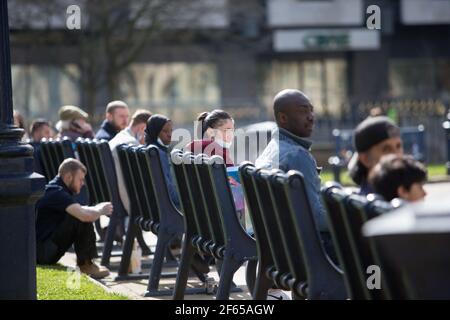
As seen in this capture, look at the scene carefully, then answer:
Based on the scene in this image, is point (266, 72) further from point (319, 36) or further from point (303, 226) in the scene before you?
point (303, 226)

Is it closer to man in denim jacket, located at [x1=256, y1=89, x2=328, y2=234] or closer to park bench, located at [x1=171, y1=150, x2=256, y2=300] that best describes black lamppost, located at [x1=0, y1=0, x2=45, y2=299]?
park bench, located at [x1=171, y1=150, x2=256, y2=300]

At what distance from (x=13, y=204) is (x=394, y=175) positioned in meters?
2.76

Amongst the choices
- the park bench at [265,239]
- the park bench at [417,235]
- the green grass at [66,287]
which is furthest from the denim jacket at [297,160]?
the park bench at [417,235]

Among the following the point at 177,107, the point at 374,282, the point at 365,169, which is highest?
the point at 365,169

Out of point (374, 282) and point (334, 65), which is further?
point (334, 65)

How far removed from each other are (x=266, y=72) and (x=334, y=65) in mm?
2842

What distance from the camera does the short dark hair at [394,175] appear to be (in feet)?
17.6

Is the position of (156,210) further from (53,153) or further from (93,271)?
(53,153)

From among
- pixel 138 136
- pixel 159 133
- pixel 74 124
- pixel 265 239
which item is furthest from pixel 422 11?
pixel 265 239

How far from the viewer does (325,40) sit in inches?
1724

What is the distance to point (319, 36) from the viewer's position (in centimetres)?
4391

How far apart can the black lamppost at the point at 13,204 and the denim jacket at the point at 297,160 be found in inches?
59.1
